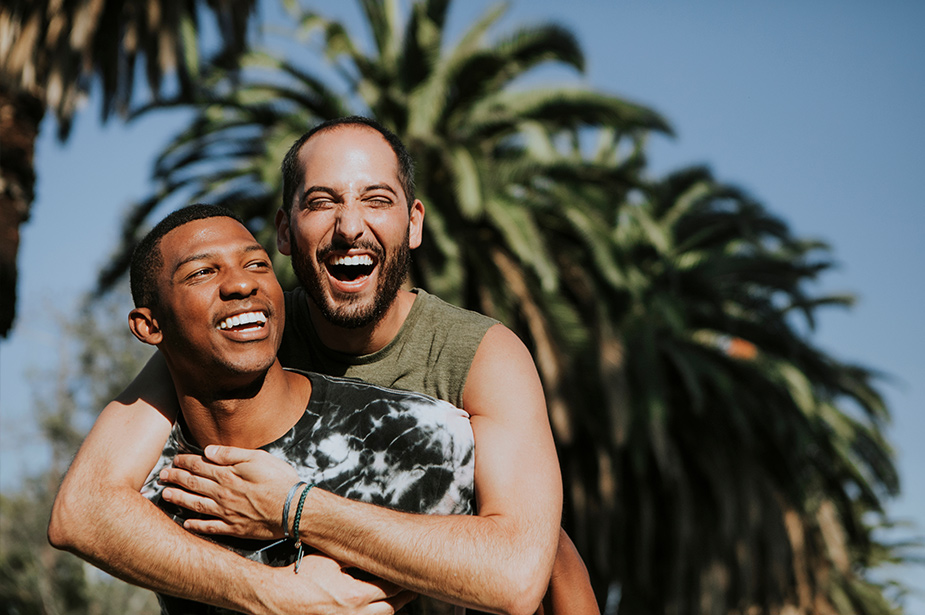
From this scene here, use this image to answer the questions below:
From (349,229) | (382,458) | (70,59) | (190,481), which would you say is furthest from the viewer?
(70,59)

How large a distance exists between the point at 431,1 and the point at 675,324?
6.17 metres

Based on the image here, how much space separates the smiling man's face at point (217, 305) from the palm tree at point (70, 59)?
2597 mm

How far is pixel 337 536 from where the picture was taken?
318 centimetres

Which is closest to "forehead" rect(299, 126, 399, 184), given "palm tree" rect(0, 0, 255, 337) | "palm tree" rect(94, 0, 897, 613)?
"palm tree" rect(0, 0, 255, 337)

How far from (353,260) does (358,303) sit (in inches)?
6.8

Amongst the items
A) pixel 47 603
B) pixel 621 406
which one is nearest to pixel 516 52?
pixel 621 406

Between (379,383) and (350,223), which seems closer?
(350,223)

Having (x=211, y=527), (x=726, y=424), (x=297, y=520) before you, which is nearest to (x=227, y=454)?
A: (x=211, y=527)

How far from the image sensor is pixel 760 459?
60.2 ft

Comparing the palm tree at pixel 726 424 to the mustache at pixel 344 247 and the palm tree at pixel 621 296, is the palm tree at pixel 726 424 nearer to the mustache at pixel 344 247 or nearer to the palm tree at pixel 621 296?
the palm tree at pixel 621 296

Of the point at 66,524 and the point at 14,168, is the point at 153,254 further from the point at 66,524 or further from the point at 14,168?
the point at 14,168

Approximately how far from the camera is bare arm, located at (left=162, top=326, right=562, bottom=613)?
10.3 feet

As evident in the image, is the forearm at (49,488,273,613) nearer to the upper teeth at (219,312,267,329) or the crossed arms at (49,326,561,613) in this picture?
the crossed arms at (49,326,561,613)

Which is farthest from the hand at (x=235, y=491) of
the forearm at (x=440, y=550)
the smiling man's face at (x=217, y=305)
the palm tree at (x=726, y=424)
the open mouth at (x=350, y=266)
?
the palm tree at (x=726, y=424)
